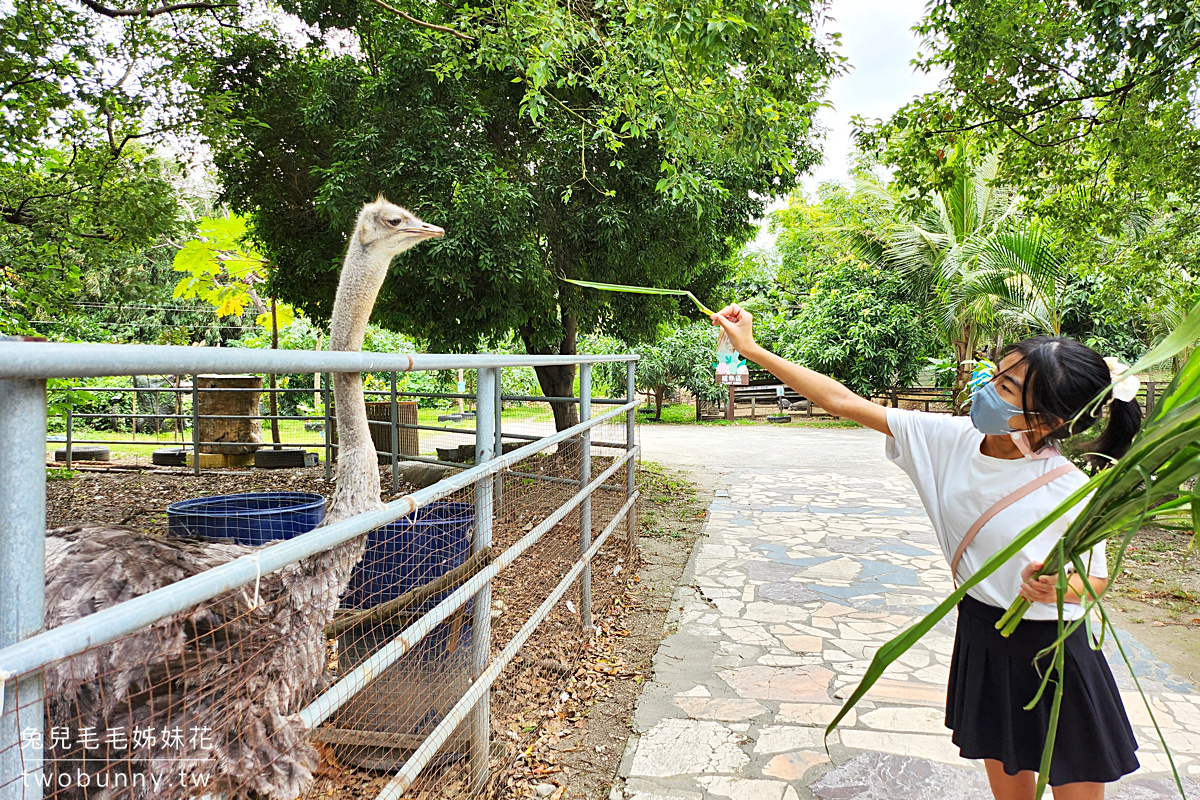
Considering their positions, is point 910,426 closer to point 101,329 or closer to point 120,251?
point 120,251

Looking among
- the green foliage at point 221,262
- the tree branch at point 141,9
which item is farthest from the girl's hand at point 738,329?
the green foliage at point 221,262

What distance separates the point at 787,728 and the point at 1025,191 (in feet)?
22.8

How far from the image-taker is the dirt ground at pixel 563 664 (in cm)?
257

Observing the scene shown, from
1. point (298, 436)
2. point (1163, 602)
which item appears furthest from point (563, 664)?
point (298, 436)

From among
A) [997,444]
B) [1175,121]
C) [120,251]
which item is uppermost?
[1175,121]

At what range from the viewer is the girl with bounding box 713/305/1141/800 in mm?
1608

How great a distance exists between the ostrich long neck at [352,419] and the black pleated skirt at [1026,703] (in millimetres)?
1487

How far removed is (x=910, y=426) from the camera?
6.40ft

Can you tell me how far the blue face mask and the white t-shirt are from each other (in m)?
0.15

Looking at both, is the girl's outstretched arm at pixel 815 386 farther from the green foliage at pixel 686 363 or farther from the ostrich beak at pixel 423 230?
the green foliage at pixel 686 363

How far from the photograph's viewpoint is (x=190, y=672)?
59.5 inches

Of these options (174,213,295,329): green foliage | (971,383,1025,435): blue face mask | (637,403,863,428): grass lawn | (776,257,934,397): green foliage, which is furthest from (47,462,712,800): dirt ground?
(776,257,934,397): green foliage

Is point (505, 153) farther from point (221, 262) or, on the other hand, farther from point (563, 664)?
point (221, 262)

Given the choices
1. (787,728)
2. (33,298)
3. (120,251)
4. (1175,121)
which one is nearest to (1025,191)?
(1175,121)
